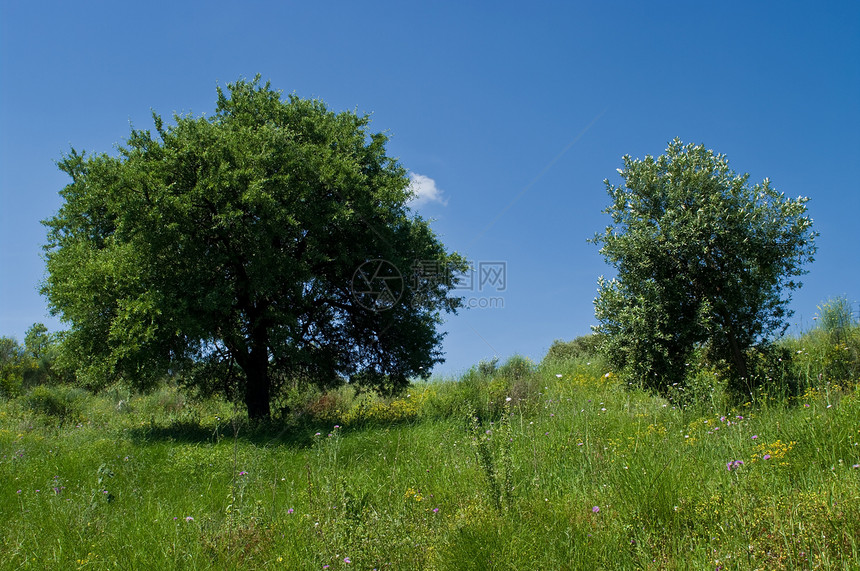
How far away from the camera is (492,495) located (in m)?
4.85

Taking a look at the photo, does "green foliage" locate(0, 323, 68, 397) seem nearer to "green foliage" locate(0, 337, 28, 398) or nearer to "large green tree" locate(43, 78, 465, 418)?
"green foliage" locate(0, 337, 28, 398)

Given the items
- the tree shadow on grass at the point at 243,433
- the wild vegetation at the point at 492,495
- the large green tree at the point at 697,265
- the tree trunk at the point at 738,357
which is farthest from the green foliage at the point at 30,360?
the tree trunk at the point at 738,357

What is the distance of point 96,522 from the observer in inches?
228

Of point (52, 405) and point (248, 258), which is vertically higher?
point (248, 258)

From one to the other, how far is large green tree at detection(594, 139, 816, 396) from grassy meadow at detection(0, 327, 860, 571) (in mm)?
1465

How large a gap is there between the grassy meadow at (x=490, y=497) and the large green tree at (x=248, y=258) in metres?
3.87

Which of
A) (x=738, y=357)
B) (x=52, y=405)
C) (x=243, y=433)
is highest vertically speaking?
(x=738, y=357)

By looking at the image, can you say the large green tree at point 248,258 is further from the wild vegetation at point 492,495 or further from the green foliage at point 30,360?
the green foliage at point 30,360

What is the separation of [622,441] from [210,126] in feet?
44.6

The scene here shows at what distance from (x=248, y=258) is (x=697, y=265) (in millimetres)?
11720

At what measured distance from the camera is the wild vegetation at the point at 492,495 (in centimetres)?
408

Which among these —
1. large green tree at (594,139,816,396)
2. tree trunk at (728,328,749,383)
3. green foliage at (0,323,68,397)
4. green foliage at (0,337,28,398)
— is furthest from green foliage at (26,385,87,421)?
tree trunk at (728,328,749,383)

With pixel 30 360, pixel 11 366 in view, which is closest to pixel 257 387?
pixel 11 366

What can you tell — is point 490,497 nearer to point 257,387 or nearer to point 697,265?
point 697,265
